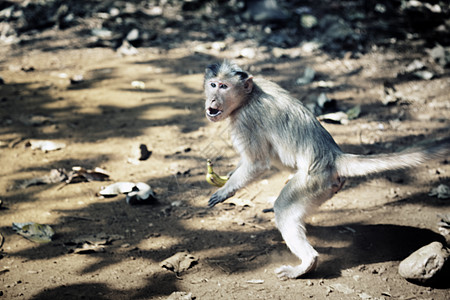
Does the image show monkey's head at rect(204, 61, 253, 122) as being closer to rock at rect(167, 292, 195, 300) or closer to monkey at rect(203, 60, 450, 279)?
A: monkey at rect(203, 60, 450, 279)

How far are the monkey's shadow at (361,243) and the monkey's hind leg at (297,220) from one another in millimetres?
192

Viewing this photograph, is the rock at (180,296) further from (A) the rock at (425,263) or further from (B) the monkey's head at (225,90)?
(A) the rock at (425,263)

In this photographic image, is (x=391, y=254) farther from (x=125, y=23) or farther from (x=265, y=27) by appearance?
(x=125, y=23)

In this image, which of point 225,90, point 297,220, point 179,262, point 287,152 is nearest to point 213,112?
point 225,90

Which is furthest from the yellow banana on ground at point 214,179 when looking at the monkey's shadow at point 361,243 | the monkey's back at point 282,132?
the monkey's shadow at point 361,243

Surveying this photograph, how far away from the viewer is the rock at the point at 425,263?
3365 millimetres

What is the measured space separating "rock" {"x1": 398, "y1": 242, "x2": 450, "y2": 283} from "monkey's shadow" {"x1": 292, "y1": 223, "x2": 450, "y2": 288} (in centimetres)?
26

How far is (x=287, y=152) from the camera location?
3.73m

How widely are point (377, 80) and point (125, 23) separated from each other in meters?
4.90

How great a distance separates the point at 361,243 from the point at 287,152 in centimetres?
107

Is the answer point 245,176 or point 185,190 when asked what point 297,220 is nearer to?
point 245,176

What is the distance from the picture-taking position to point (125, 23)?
28.9 ft

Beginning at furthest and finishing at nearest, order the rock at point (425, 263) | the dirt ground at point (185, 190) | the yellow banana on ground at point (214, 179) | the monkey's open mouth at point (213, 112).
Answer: the yellow banana on ground at point (214, 179) → the monkey's open mouth at point (213, 112) → the dirt ground at point (185, 190) → the rock at point (425, 263)

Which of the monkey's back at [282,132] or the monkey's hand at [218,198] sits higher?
the monkey's back at [282,132]
